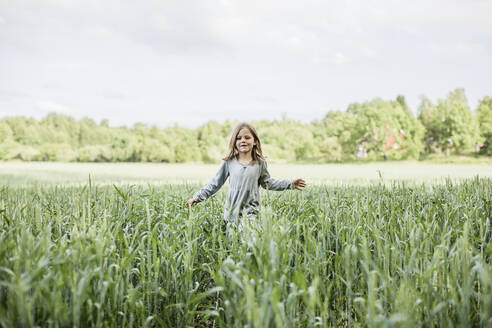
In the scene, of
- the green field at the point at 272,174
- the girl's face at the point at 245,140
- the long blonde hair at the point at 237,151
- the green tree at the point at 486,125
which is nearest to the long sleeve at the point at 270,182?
the long blonde hair at the point at 237,151

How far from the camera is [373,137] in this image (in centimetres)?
4469

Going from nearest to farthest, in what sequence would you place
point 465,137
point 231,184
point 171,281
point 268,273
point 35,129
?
1. point 268,273
2. point 171,281
3. point 231,184
4. point 465,137
5. point 35,129

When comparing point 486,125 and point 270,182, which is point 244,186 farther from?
point 486,125

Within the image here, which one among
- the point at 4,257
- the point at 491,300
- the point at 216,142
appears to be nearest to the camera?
the point at 491,300

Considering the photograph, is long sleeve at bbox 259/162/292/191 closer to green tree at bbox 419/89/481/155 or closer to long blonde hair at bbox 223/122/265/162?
long blonde hair at bbox 223/122/265/162

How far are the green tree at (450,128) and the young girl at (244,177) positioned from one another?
4526 centimetres

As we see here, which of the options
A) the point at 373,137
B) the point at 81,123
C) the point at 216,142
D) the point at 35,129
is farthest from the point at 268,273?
the point at 81,123

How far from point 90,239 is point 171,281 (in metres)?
0.73

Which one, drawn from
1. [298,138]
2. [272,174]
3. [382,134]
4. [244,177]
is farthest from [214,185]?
[298,138]

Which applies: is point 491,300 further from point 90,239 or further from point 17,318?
point 17,318

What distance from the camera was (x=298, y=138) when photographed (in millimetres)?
55031

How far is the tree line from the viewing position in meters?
44.3

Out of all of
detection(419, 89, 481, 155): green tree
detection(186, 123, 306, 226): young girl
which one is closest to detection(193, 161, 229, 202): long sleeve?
detection(186, 123, 306, 226): young girl

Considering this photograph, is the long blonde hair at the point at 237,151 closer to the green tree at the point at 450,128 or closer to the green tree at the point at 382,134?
the green tree at the point at 382,134
